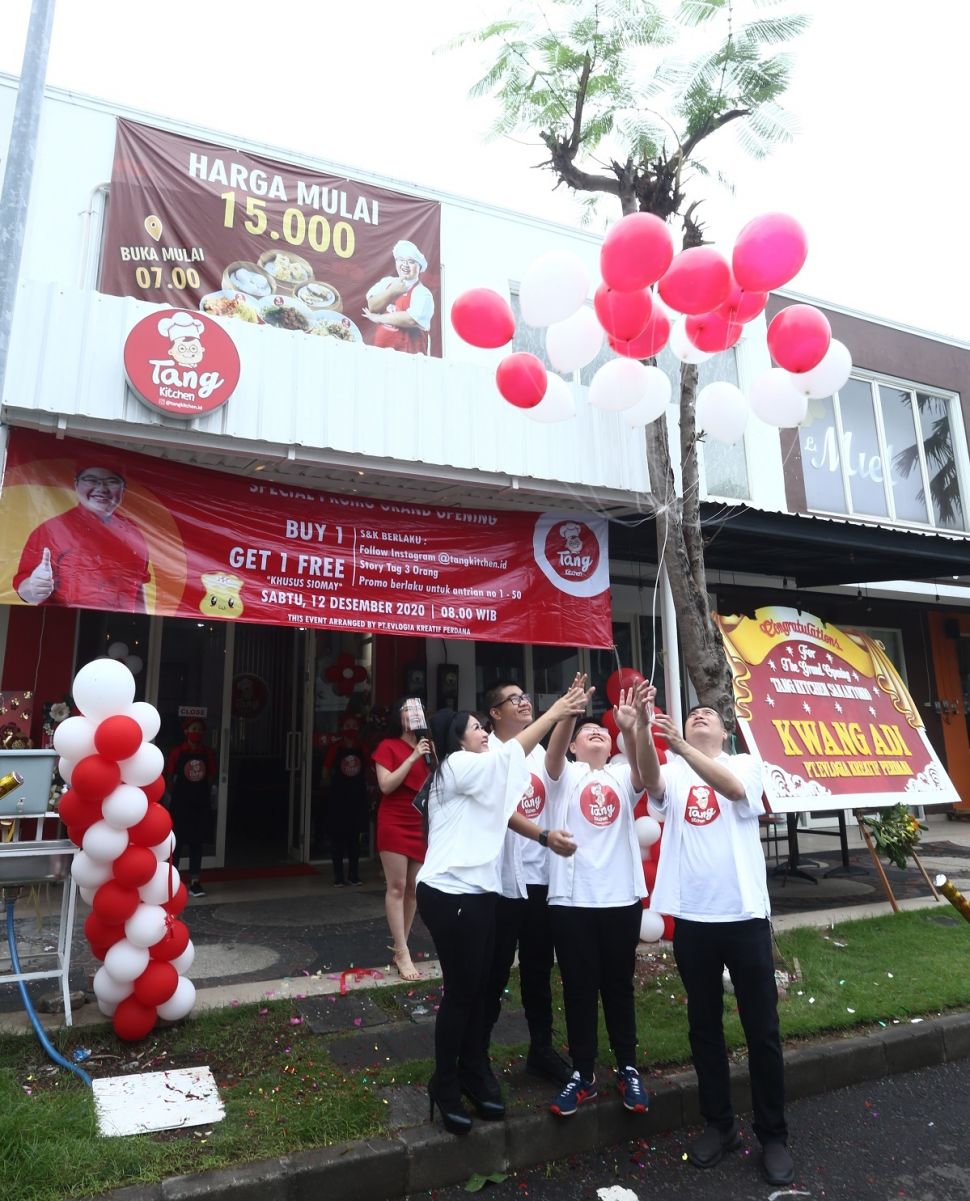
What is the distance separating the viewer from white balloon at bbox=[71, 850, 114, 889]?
3988 mm

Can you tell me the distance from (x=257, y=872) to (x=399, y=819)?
3.78 metres

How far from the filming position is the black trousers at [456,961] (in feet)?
10.9

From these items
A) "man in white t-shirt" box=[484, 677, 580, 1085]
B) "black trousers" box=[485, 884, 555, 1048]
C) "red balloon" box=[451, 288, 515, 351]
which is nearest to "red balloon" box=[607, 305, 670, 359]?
"red balloon" box=[451, 288, 515, 351]

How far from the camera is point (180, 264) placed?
7031mm

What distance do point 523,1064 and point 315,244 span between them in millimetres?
6991

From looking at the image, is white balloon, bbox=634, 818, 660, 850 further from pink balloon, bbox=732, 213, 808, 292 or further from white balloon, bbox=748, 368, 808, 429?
pink balloon, bbox=732, 213, 808, 292

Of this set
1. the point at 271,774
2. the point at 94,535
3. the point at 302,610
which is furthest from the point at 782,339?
the point at 271,774

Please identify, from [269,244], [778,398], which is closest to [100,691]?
[778,398]

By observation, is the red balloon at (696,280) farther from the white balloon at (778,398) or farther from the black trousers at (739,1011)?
the black trousers at (739,1011)

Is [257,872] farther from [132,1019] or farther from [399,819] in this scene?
[132,1019]

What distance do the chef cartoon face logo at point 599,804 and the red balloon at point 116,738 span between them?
7.34ft

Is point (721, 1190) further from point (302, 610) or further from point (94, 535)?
point (94, 535)

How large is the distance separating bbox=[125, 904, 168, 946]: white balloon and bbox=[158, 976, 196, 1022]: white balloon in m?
0.36

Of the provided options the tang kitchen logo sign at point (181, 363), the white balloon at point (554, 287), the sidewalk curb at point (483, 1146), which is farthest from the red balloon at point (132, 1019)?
the white balloon at point (554, 287)
